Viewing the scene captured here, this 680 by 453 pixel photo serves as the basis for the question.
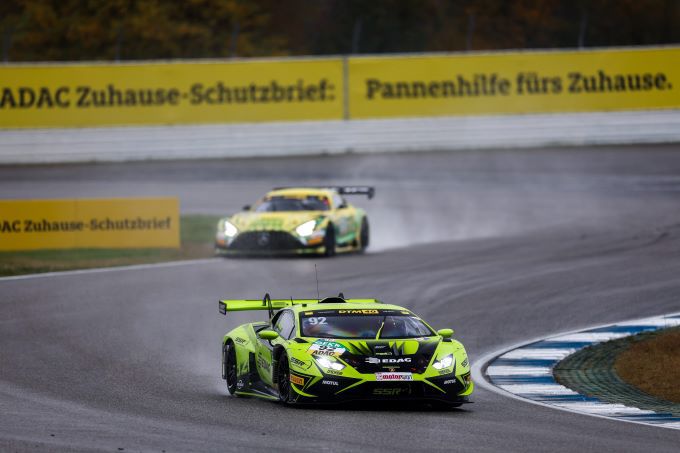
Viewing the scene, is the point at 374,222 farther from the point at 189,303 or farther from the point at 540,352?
the point at 540,352

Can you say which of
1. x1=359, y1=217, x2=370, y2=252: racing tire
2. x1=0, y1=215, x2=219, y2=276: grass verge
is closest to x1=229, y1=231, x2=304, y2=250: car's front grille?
x1=0, y1=215, x2=219, y2=276: grass verge

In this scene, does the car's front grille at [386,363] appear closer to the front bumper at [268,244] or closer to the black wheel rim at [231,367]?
the black wheel rim at [231,367]

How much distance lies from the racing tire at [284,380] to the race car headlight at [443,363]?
126cm

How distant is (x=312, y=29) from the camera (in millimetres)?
53844

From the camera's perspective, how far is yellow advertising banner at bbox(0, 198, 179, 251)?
81.6 feet

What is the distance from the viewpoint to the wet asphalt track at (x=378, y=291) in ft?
33.6

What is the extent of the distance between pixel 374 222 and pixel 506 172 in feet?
19.9

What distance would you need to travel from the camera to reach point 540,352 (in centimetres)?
1606

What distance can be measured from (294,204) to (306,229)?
971 mm

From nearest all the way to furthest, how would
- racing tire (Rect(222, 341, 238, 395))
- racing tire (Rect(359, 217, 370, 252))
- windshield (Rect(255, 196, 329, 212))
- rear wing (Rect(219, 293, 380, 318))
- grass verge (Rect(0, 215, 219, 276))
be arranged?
rear wing (Rect(219, 293, 380, 318))
racing tire (Rect(222, 341, 238, 395))
grass verge (Rect(0, 215, 219, 276))
windshield (Rect(255, 196, 329, 212))
racing tire (Rect(359, 217, 370, 252))

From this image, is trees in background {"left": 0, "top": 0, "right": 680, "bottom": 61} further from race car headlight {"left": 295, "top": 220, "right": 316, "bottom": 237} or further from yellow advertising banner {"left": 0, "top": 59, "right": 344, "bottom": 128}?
race car headlight {"left": 295, "top": 220, "right": 316, "bottom": 237}

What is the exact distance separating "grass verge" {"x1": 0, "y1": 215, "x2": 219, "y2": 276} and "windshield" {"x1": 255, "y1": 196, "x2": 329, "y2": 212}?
4.69ft

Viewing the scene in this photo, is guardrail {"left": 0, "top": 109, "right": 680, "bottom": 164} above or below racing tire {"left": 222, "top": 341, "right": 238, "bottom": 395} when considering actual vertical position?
above

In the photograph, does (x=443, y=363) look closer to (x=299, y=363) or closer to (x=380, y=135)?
(x=299, y=363)
